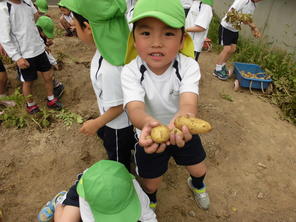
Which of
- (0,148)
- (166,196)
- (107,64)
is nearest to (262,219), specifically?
(166,196)

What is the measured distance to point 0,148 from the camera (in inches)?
113

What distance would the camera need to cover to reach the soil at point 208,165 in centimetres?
237

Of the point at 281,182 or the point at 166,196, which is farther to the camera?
the point at 281,182

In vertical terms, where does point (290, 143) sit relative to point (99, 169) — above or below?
below

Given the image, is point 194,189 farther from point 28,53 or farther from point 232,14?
point 232,14

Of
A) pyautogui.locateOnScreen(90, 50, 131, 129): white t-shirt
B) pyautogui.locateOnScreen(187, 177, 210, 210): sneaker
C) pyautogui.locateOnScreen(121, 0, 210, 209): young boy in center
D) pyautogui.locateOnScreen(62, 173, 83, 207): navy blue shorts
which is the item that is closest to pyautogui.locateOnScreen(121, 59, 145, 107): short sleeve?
pyautogui.locateOnScreen(121, 0, 210, 209): young boy in center

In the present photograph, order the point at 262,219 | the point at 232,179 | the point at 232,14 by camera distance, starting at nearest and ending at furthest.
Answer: the point at 262,219
the point at 232,179
the point at 232,14

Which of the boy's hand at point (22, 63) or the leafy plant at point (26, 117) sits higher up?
the boy's hand at point (22, 63)

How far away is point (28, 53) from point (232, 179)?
2988 millimetres

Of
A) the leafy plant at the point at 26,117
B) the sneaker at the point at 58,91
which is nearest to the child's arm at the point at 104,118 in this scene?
the leafy plant at the point at 26,117

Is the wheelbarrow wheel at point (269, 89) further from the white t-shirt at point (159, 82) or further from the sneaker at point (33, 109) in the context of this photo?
the sneaker at point (33, 109)

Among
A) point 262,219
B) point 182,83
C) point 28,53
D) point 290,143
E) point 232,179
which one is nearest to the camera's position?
point 182,83

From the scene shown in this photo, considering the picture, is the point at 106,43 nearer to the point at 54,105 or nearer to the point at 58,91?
the point at 54,105

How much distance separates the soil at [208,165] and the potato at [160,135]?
1404 mm
